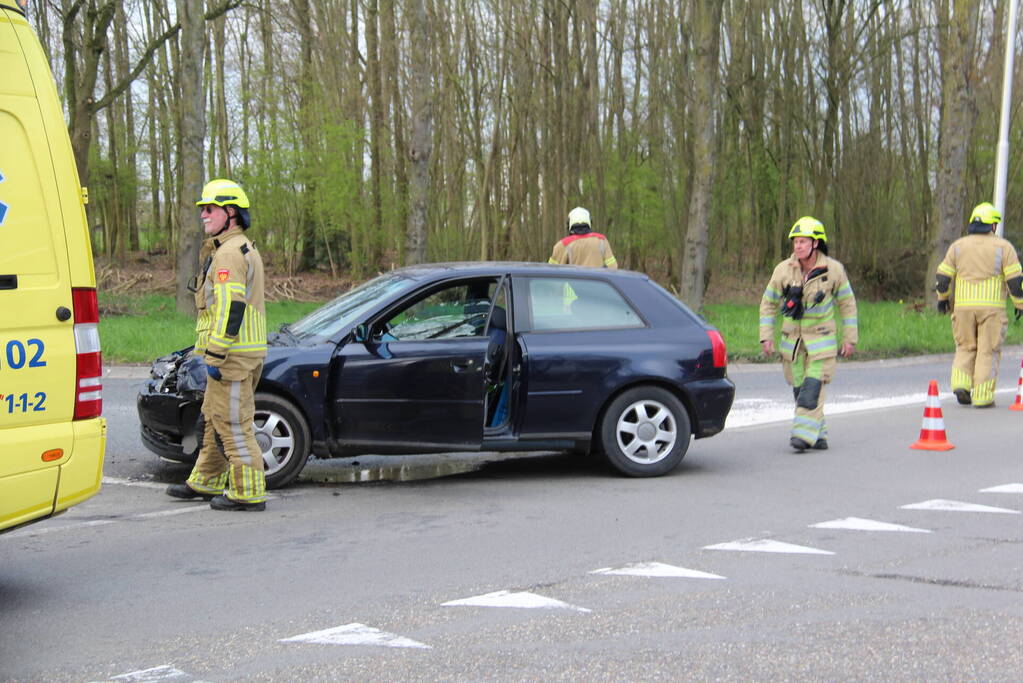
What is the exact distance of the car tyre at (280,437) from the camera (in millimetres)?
7555

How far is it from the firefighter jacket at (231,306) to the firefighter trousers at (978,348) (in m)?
8.07

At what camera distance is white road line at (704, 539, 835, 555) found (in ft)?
20.6

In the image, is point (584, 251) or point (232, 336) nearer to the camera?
point (232, 336)

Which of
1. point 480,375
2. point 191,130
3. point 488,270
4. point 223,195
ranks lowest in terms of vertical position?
point 480,375

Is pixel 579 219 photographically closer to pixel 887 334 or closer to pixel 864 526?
pixel 864 526

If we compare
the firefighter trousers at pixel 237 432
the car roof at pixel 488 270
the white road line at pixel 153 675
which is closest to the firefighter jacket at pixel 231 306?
the firefighter trousers at pixel 237 432

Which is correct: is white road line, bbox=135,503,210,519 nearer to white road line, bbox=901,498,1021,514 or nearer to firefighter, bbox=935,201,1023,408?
white road line, bbox=901,498,1021,514

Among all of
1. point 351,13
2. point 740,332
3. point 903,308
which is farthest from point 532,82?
point 740,332

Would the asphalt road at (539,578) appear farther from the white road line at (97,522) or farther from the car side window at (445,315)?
Result: the car side window at (445,315)

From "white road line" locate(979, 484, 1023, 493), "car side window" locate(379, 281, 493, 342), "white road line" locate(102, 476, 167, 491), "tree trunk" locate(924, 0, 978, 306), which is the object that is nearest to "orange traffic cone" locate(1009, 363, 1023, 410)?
"white road line" locate(979, 484, 1023, 493)

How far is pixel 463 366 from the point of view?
25.4 ft

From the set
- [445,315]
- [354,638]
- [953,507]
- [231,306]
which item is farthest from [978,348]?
[354,638]

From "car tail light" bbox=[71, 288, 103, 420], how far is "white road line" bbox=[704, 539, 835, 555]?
10.7 ft

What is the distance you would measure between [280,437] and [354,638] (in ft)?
9.95
